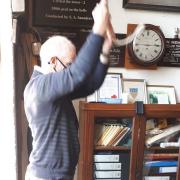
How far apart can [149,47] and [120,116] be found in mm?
497

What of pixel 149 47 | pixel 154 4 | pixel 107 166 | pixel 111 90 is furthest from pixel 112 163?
pixel 154 4

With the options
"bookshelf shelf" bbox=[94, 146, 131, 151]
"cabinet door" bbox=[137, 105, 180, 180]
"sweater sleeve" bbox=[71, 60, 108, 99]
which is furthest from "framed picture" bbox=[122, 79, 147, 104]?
"sweater sleeve" bbox=[71, 60, 108, 99]

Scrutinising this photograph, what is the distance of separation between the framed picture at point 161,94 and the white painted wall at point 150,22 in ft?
0.12

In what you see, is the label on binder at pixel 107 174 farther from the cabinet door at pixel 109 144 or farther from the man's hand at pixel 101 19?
the man's hand at pixel 101 19

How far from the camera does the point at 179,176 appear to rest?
216 cm

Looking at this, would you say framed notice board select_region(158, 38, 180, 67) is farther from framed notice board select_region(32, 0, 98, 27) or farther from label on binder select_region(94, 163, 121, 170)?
label on binder select_region(94, 163, 121, 170)

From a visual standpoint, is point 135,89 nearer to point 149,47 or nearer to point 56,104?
point 149,47

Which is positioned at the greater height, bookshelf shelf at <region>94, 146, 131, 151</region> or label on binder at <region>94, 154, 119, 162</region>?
bookshelf shelf at <region>94, 146, 131, 151</region>

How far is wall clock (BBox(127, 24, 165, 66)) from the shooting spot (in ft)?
7.09

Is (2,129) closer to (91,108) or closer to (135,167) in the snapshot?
(91,108)

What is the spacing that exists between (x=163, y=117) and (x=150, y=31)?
0.56 metres

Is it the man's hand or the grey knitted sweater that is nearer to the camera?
the man's hand

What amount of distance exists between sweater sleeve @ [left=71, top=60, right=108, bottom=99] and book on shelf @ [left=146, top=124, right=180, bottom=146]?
120cm

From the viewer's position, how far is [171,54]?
2293mm
